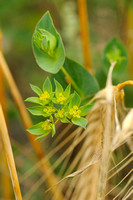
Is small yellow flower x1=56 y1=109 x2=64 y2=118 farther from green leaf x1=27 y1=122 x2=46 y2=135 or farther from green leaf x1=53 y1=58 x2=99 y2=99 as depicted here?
green leaf x1=53 y1=58 x2=99 y2=99

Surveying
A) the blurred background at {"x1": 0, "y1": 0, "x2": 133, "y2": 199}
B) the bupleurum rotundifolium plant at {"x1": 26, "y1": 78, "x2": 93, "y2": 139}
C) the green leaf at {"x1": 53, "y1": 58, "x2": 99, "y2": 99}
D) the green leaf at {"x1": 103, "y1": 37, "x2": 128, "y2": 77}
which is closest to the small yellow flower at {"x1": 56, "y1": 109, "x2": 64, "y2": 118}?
the bupleurum rotundifolium plant at {"x1": 26, "y1": 78, "x2": 93, "y2": 139}

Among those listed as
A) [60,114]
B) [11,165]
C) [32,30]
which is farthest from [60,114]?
[32,30]

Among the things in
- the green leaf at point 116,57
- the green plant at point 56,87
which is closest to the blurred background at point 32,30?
the green leaf at point 116,57

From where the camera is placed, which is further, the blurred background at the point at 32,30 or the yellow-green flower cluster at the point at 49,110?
the blurred background at the point at 32,30

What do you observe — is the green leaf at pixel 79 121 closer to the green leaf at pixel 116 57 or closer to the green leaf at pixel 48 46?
the green leaf at pixel 48 46

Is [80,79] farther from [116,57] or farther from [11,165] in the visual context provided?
[11,165]
